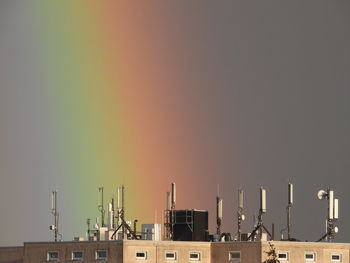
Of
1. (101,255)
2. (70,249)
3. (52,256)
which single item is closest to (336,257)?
(101,255)

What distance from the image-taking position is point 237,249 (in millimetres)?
119688

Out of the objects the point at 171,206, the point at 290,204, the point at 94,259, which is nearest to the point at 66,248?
the point at 94,259

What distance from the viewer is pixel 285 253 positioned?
4747 inches

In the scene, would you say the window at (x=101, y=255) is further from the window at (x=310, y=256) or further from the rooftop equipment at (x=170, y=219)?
the window at (x=310, y=256)

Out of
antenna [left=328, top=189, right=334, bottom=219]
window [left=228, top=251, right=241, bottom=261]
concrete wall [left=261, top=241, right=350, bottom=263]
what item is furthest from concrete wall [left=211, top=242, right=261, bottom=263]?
antenna [left=328, top=189, right=334, bottom=219]

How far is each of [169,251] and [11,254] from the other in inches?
690

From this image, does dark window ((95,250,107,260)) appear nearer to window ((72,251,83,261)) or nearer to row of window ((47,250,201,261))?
row of window ((47,250,201,261))

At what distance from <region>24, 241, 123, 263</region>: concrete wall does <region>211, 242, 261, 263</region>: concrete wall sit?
8963 millimetres

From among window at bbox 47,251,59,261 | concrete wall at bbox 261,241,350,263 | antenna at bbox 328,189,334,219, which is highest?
antenna at bbox 328,189,334,219

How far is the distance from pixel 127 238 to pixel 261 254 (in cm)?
1110

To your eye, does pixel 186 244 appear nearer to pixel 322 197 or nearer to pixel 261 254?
pixel 261 254

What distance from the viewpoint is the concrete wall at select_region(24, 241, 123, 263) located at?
4577 inches

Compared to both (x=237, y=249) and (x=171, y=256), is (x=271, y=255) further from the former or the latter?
(x=171, y=256)

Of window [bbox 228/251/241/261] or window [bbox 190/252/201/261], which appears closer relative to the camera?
window [bbox 228/251/241/261]
